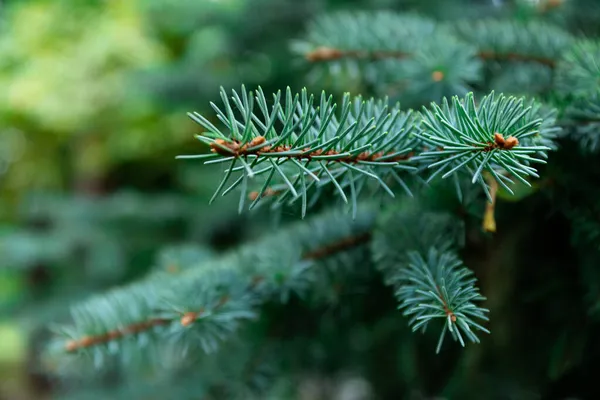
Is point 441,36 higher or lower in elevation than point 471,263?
higher

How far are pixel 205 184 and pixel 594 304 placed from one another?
2.36ft

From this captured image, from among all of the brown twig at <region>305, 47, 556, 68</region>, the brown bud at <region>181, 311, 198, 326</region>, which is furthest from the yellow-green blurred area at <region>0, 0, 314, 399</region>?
the brown bud at <region>181, 311, 198, 326</region>

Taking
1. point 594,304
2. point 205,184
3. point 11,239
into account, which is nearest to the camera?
point 594,304

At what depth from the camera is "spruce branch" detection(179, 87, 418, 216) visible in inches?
7.2

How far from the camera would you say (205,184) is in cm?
92

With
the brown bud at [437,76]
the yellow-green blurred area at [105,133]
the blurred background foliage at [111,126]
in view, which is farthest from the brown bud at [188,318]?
the yellow-green blurred area at [105,133]

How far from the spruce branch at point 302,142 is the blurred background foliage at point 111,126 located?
43cm

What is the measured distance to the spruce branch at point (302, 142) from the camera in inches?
7.2

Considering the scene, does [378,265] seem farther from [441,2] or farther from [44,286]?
[44,286]

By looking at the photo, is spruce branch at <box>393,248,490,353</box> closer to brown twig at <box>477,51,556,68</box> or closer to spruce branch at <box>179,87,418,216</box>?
spruce branch at <box>179,87,418,216</box>

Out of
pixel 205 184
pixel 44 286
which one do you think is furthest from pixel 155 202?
pixel 44 286

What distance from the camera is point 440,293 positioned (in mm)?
231

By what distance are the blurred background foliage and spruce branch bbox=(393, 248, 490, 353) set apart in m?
0.42

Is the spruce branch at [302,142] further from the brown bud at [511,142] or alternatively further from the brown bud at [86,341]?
the brown bud at [86,341]
